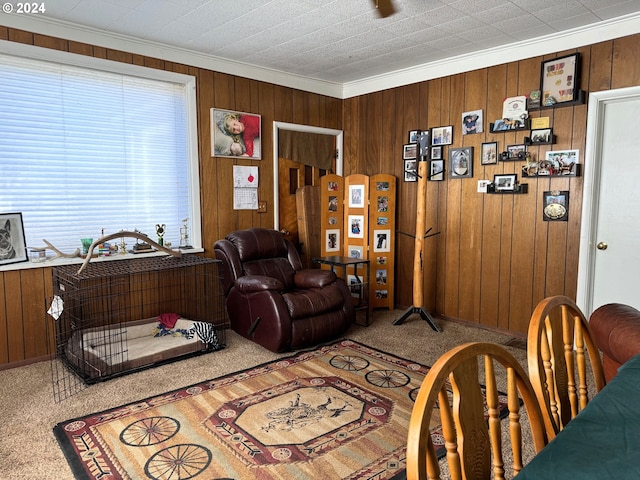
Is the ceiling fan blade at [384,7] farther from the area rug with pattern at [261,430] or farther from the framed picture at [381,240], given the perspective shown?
the framed picture at [381,240]

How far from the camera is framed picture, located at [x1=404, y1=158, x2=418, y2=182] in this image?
487 cm

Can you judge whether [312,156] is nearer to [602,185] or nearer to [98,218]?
[98,218]

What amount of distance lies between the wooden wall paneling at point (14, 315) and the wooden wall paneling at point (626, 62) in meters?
4.80

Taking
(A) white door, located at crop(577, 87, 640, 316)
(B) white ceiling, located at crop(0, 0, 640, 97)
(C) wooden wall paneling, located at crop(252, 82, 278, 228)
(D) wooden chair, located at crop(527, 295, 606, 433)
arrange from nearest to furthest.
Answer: (D) wooden chair, located at crop(527, 295, 606, 433)
(B) white ceiling, located at crop(0, 0, 640, 97)
(A) white door, located at crop(577, 87, 640, 316)
(C) wooden wall paneling, located at crop(252, 82, 278, 228)

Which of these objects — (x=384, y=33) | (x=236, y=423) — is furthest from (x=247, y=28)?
(x=236, y=423)

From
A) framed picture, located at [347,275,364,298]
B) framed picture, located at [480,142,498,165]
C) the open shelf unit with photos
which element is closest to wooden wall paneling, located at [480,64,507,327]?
framed picture, located at [480,142,498,165]

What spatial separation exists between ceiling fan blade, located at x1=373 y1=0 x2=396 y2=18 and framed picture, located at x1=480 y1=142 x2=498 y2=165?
2.33 m

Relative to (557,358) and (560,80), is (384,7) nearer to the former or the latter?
(557,358)

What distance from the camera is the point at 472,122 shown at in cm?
438

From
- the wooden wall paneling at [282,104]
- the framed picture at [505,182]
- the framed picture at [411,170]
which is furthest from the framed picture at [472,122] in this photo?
the wooden wall paneling at [282,104]

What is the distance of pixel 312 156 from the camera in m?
5.27

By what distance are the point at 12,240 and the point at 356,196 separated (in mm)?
3173

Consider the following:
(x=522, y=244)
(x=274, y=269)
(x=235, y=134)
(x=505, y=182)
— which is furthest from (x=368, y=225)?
(x=235, y=134)

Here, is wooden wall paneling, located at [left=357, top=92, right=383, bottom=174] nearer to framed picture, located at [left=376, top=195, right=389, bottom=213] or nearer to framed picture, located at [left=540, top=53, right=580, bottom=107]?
framed picture, located at [left=376, top=195, right=389, bottom=213]
